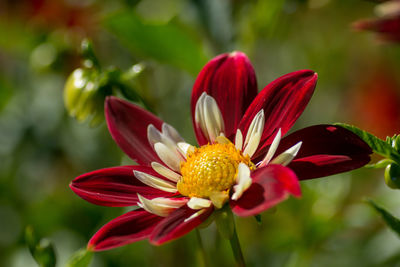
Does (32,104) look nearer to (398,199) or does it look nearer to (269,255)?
(269,255)

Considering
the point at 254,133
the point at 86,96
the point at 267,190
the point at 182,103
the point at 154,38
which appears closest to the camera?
the point at 267,190

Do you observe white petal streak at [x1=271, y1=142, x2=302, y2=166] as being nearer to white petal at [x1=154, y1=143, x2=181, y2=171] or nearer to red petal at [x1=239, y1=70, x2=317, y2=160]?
red petal at [x1=239, y1=70, x2=317, y2=160]

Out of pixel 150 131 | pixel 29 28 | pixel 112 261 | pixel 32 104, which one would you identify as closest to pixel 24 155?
pixel 32 104

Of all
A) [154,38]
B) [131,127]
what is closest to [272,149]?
[131,127]

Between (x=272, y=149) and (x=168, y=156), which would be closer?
(x=272, y=149)

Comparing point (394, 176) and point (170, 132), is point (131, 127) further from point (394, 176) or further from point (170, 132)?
point (394, 176)

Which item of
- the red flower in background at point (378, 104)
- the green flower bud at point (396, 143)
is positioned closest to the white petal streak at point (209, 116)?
the green flower bud at point (396, 143)
